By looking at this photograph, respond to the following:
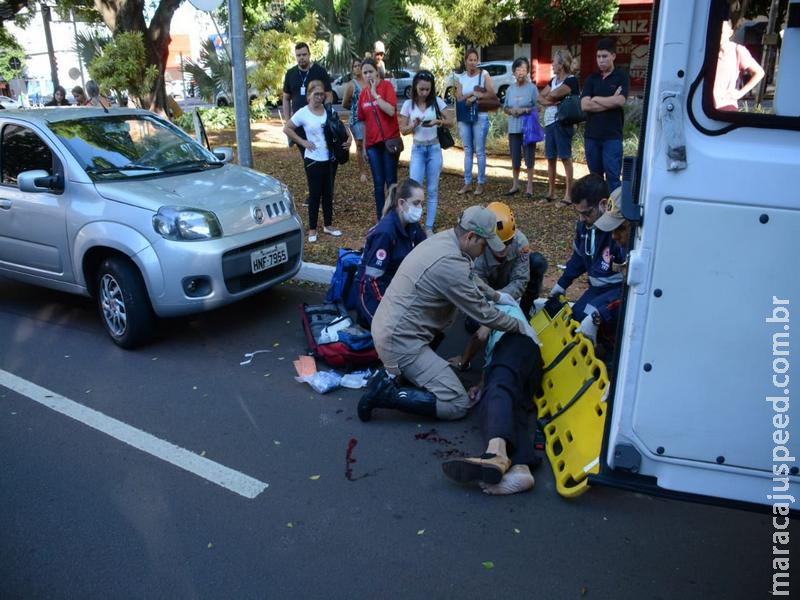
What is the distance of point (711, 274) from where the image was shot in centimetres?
216

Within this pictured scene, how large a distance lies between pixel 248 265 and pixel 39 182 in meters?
1.73

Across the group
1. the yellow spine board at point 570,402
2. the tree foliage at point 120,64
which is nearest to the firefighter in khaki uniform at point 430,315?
the yellow spine board at point 570,402

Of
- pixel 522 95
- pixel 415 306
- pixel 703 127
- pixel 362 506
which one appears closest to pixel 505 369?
pixel 415 306

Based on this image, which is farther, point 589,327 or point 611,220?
point 589,327

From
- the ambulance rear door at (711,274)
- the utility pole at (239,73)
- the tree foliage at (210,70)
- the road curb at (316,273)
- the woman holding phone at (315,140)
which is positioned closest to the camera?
the ambulance rear door at (711,274)

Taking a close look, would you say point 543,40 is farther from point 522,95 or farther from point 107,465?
point 107,465

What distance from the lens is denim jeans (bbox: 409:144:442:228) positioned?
7.76 m

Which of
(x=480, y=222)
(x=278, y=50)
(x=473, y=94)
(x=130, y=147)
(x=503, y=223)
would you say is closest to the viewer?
(x=480, y=222)

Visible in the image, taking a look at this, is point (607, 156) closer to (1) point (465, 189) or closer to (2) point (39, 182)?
(1) point (465, 189)

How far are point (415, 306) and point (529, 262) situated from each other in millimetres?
1447

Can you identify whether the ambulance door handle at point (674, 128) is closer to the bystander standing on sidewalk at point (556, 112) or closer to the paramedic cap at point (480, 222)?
the paramedic cap at point (480, 222)

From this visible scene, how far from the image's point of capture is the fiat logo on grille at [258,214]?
5529mm

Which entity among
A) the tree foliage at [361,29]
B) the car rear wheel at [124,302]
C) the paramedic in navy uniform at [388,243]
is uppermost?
the tree foliage at [361,29]

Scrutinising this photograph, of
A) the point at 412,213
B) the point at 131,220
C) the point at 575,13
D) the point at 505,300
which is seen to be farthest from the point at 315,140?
the point at 575,13
